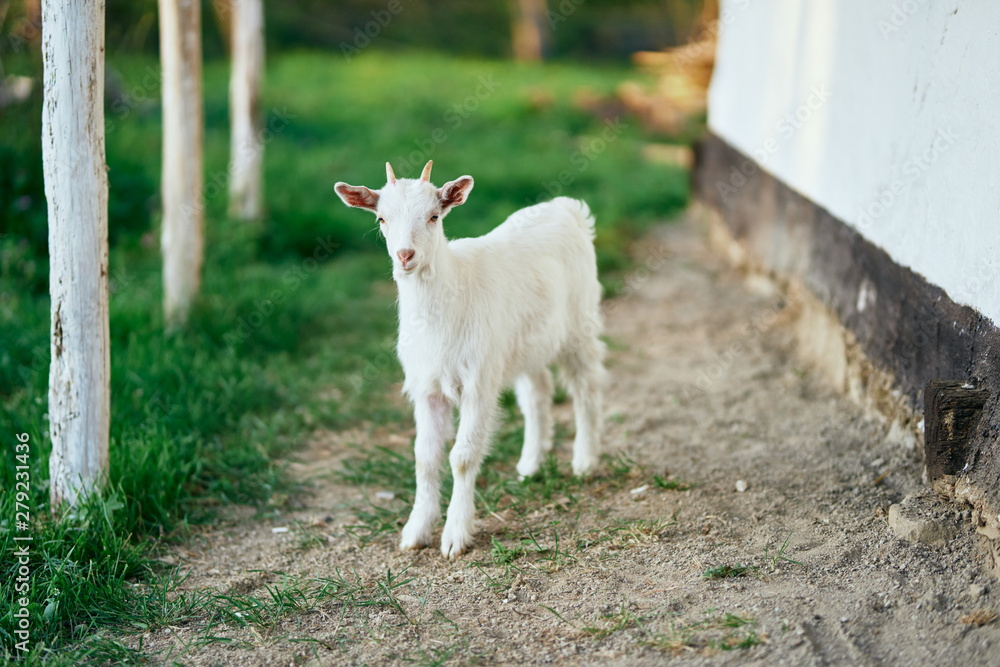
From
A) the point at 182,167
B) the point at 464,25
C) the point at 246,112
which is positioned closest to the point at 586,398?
the point at 182,167

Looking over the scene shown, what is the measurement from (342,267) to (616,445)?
169 inches

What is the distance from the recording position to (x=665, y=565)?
3.56 meters

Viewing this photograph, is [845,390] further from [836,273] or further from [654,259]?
[654,259]

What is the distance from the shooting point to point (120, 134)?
9.56 metres

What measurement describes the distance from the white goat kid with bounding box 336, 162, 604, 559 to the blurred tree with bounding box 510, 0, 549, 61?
84.8 ft

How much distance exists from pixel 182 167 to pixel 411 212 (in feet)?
11.2

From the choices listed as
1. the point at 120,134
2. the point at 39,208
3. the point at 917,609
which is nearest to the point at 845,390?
the point at 917,609

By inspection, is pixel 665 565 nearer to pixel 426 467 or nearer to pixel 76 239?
pixel 426 467

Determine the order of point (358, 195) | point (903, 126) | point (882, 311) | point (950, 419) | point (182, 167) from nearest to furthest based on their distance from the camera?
1. point (950, 419)
2. point (358, 195)
3. point (903, 126)
4. point (882, 311)
5. point (182, 167)

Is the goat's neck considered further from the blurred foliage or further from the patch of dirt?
the blurred foliage

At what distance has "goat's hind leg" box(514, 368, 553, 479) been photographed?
4.61 meters

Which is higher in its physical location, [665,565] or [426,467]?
[426,467]

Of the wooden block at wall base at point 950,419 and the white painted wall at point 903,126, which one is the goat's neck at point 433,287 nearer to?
the wooden block at wall base at point 950,419

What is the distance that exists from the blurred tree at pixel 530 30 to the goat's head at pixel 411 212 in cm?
2641
